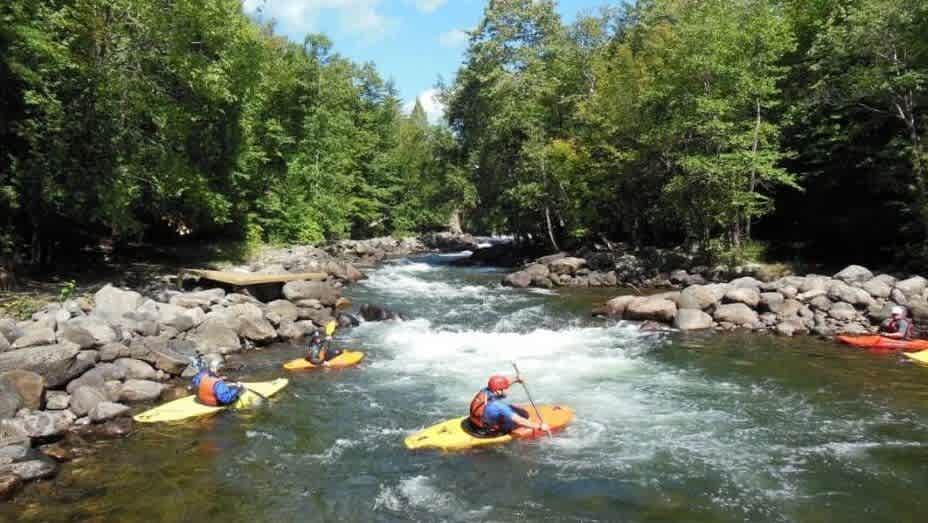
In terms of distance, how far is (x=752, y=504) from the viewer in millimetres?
6164

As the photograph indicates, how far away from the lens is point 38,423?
25.5ft

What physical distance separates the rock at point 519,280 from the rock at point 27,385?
15.9 metres

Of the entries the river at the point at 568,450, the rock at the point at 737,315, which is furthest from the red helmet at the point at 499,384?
the rock at the point at 737,315

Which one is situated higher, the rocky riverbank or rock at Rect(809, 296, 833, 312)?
rock at Rect(809, 296, 833, 312)

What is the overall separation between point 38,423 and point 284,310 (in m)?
7.57

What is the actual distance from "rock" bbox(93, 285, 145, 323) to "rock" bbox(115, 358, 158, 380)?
165 cm

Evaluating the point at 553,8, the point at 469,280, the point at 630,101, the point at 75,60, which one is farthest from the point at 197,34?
the point at 553,8

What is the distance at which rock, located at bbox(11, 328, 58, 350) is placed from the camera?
9617 millimetres

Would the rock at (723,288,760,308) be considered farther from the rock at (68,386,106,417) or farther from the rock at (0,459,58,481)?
the rock at (0,459,58,481)

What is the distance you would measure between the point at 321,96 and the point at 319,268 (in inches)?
570

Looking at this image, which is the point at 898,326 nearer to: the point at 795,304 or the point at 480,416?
the point at 795,304

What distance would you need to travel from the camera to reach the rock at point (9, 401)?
7738 millimetres

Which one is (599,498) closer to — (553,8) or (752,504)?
(752,504)

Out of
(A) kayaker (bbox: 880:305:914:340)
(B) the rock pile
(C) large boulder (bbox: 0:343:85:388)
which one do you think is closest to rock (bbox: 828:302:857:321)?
(B) the rock pile
